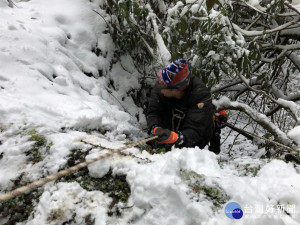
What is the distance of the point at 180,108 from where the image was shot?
2553 mm

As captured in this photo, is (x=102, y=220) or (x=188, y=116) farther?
(x=188, y=116)

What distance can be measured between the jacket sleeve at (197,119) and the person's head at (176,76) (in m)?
0.19

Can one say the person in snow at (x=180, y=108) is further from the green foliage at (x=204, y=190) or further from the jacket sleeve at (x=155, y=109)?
the green foliage at (x=204, y=190)

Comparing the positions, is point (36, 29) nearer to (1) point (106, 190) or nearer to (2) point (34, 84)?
(2) point (34, 84)

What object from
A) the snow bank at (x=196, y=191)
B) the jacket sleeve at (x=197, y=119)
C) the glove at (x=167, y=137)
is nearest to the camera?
the snow bank at (x=196, y=191)

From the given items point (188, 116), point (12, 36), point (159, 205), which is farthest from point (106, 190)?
point (12, 36)

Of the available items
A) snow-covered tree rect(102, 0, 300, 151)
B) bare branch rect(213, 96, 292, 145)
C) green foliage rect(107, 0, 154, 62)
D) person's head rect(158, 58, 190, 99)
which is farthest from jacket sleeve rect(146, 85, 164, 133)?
green foliage rect(107, 0, 154, 62)

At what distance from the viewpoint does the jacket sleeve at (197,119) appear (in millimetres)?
2285

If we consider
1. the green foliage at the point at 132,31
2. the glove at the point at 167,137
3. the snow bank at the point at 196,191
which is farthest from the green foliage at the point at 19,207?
the green foliage at the point at 132,31

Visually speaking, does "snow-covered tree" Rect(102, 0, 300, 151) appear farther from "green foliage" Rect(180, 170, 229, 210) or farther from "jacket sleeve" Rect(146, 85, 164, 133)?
"green foliage" Rect(180, 170, 229, 210)

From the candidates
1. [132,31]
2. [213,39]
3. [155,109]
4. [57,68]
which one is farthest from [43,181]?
[132,31]

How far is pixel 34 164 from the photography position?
133 centimetres

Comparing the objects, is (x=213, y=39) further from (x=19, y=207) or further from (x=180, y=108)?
(x=19, y=207)

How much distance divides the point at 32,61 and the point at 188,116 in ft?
6.13
